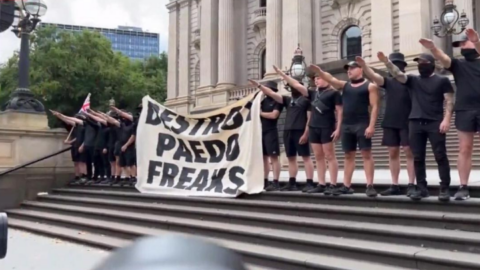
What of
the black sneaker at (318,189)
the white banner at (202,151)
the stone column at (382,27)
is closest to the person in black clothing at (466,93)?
the black sneaker at (318,189)

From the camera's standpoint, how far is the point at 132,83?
150 feet

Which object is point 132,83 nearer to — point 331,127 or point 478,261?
point 331,127

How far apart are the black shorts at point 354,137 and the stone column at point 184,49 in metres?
33.9

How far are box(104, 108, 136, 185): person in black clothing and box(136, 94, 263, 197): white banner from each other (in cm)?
85

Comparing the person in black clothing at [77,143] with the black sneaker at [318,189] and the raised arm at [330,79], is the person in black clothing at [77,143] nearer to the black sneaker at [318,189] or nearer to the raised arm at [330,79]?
the black sneaker at [318,189]

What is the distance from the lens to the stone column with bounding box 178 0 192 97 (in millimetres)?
40906

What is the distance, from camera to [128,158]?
1148 cm

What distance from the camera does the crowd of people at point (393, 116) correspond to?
6070 millimetres

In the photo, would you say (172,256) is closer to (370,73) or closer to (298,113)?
(370,73)

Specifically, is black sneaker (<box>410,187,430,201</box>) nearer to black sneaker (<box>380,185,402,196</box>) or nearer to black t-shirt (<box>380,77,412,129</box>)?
black sneaker (<box>380,185,402,196</box>)

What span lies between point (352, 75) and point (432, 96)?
47.9 inches

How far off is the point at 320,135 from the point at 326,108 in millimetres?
428

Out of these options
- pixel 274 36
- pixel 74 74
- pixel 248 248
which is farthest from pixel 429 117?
pixel 74 74

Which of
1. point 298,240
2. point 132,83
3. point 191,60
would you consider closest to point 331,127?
point 298,240
